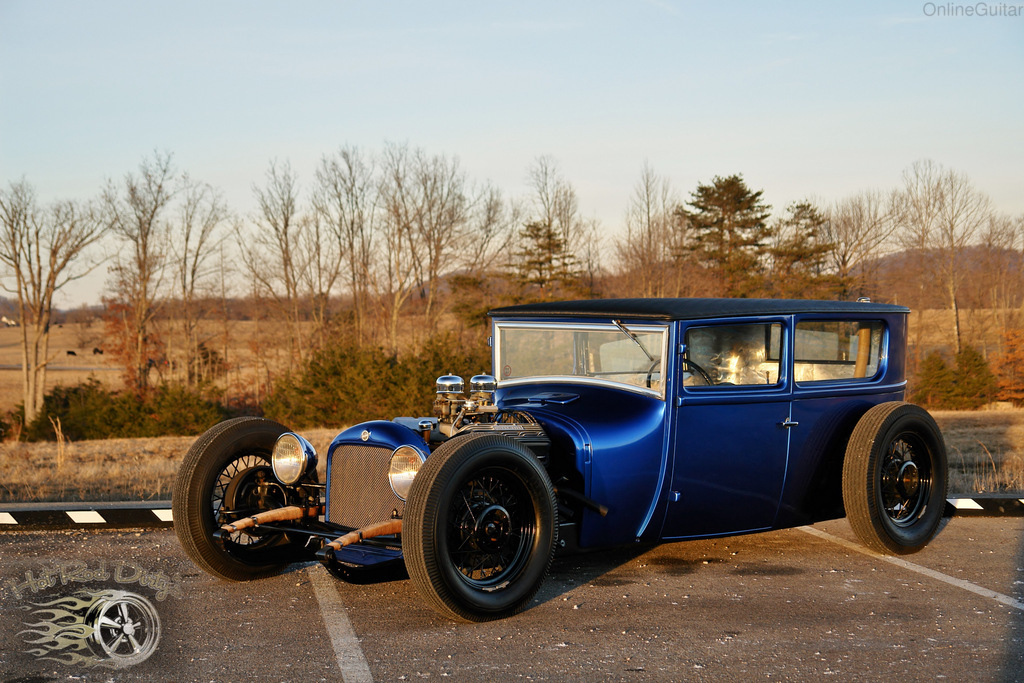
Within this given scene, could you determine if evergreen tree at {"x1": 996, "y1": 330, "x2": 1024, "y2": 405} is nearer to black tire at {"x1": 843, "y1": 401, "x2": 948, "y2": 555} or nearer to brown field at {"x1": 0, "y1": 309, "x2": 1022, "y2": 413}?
brown field at {"x1": 0, "y1": 309, "x2": 1022, "y2": 413}

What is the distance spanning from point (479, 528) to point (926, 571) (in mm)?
2799

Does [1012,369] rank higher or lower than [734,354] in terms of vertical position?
lower

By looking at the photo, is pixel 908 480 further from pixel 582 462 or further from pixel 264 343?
pixel 264 343

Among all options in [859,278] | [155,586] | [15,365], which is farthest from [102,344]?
[155,586]

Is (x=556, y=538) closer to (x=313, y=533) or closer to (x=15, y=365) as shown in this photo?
(x=313, y=533)

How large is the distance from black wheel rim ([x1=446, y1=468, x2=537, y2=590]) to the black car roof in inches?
53.4

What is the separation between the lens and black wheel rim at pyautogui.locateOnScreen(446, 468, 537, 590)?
4234 mm

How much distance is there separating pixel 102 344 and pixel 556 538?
157ft

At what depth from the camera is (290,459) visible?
502 cm

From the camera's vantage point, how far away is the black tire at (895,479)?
209 inches

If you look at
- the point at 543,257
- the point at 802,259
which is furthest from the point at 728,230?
the point at 543,257

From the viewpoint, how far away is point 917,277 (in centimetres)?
4722

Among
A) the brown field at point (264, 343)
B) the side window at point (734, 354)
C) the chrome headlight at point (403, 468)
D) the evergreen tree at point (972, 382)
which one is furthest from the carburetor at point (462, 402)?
the brown field at point (264, 343)

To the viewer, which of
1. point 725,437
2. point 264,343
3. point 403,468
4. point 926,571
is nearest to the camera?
point 403,468
